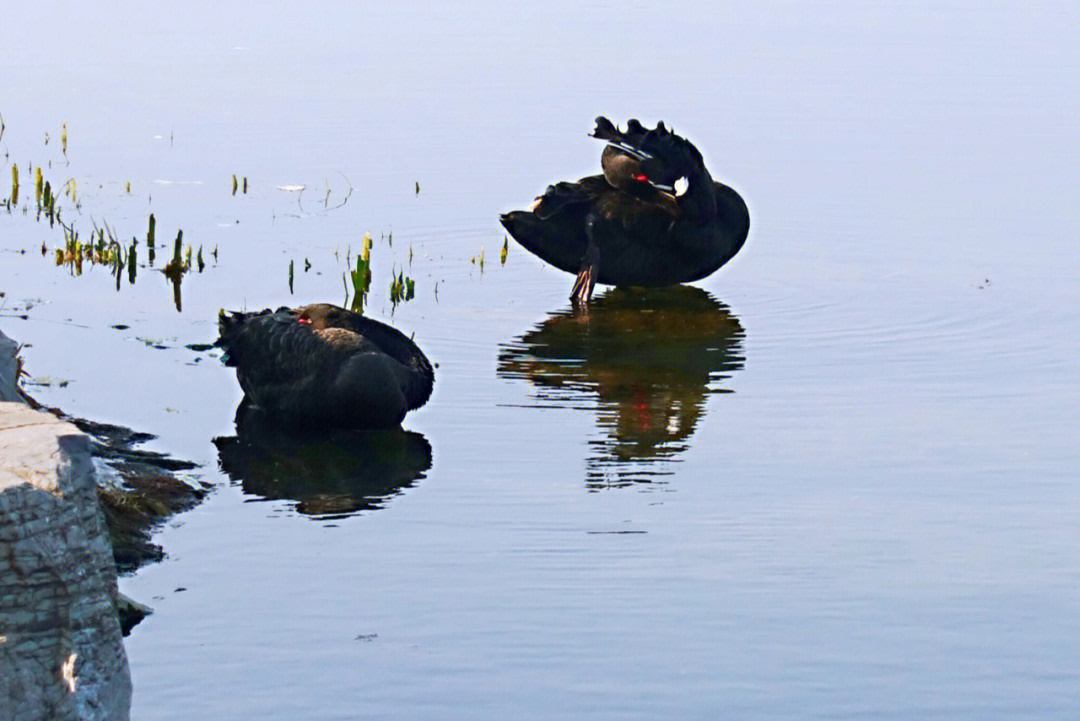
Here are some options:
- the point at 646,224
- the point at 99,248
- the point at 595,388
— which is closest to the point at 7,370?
the point at 595,388

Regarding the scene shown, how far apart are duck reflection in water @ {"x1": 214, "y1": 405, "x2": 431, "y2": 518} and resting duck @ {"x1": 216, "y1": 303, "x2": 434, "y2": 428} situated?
0.10 m

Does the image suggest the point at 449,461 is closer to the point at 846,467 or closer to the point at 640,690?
the point at 846,467

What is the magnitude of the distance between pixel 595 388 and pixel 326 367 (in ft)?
5.80

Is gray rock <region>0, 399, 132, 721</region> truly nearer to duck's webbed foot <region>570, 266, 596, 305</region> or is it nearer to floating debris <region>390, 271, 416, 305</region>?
floating debris <region>390, 271, 416, 305</region>

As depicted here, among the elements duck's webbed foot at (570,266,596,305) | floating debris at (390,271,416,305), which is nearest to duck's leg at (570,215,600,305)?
duck's webbed foot at (570,266,596,305)

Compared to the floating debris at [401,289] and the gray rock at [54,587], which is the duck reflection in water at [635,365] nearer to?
the floating debris at [401,289]

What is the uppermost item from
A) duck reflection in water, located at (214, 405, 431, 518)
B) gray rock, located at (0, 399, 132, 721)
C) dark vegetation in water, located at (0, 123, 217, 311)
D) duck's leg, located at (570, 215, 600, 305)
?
gray rock, located at (0, 399, 132, 721)

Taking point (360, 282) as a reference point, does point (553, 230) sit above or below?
above

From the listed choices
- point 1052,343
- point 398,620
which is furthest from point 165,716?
point 1052,343

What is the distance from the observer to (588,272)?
13.5 m

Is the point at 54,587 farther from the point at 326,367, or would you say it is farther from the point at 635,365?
the point at 635,365

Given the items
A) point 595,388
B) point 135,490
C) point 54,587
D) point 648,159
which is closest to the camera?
point 54,587

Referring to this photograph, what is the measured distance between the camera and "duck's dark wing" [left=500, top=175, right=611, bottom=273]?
45.0 ft

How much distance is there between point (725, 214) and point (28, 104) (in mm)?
8119
